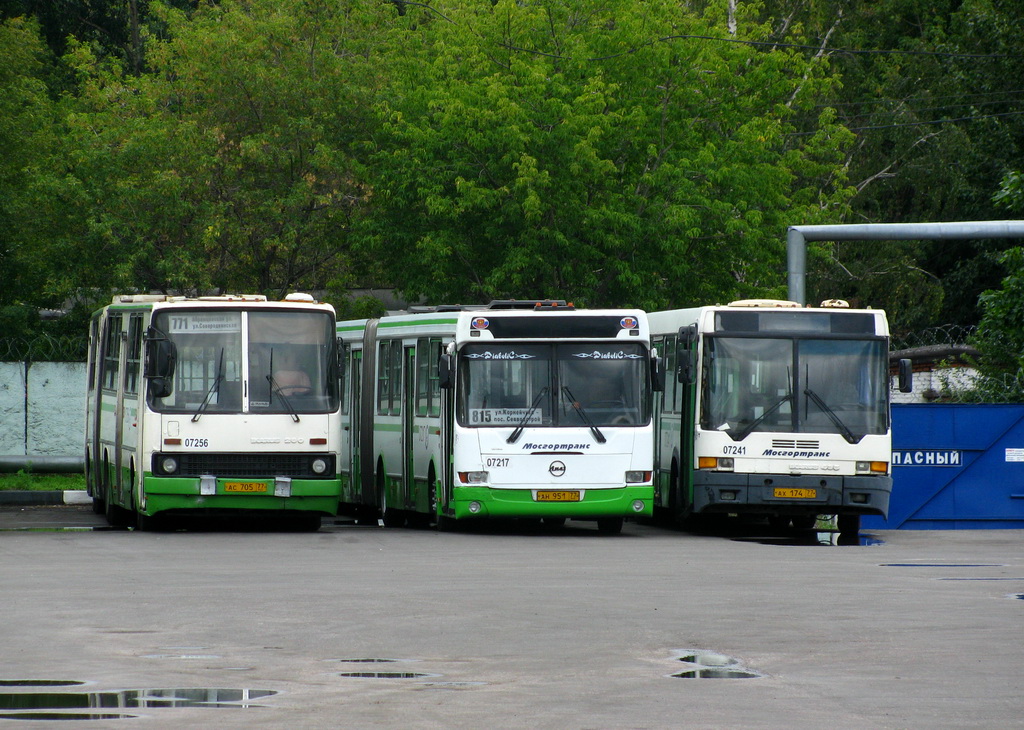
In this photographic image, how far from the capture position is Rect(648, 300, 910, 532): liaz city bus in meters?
22.8

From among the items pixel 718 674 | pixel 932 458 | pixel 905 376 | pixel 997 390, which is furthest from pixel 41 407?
pixel 718 674

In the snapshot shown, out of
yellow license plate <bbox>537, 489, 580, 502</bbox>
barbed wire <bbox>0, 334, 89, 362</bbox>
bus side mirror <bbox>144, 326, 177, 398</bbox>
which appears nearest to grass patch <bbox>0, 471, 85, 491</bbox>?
barbed wire <bbox>0, 334, 89, 362</bbox>

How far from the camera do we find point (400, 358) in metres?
25.3

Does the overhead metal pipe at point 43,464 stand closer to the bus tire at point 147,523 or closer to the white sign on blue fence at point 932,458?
the bus tire at point 147,523

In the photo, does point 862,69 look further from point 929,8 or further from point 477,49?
point 477,49

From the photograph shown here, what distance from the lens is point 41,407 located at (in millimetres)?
35219

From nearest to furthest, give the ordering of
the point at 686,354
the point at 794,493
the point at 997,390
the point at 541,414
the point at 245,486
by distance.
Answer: the point at 245,486, the point at 541,414, the point at 794,493, the point at 686,354, the point at 997,390

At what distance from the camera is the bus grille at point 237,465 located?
72.5 feet

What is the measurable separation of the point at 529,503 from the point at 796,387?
365cm

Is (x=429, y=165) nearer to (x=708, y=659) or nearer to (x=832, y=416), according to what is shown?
(x=832, y=416)

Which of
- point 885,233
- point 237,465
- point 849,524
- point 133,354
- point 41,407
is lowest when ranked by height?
point 849,524

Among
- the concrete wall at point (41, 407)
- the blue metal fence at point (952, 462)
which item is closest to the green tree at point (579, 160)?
the concrete wall at point (41, 407)

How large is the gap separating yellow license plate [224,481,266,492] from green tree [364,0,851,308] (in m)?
12.9

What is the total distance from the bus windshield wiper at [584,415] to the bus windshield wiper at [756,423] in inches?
69.1
